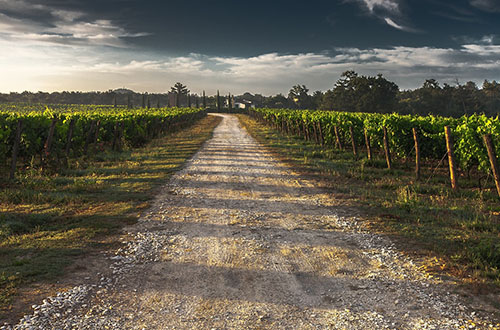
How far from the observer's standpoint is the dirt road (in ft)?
13.0

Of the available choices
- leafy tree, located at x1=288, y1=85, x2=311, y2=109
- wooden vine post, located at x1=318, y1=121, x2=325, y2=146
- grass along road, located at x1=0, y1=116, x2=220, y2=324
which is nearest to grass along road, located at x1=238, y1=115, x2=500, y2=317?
grass along road, located at x1=0, y1=116, x2=220, y2=324

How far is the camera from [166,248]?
598cm

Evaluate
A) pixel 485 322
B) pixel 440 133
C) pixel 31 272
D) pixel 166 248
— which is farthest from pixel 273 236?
pixel 440 133

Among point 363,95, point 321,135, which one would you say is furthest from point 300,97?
point 321,135

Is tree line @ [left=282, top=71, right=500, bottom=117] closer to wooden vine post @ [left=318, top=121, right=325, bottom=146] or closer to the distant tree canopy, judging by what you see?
the distant tree canopy

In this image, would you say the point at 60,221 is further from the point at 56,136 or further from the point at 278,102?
the point at 278,102

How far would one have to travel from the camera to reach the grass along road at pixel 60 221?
4.80 meters

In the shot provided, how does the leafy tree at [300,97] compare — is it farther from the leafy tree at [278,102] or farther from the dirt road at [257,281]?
the dirt road at [257,281]

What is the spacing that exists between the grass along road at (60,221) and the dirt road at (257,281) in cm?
46

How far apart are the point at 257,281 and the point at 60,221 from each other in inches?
193

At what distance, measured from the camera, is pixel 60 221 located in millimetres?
7426

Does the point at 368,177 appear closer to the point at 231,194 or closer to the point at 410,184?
the point at 410,184

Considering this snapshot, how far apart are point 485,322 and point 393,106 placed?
7792 centimetres

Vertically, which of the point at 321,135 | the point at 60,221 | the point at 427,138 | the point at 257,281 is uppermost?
the point at 427,138
